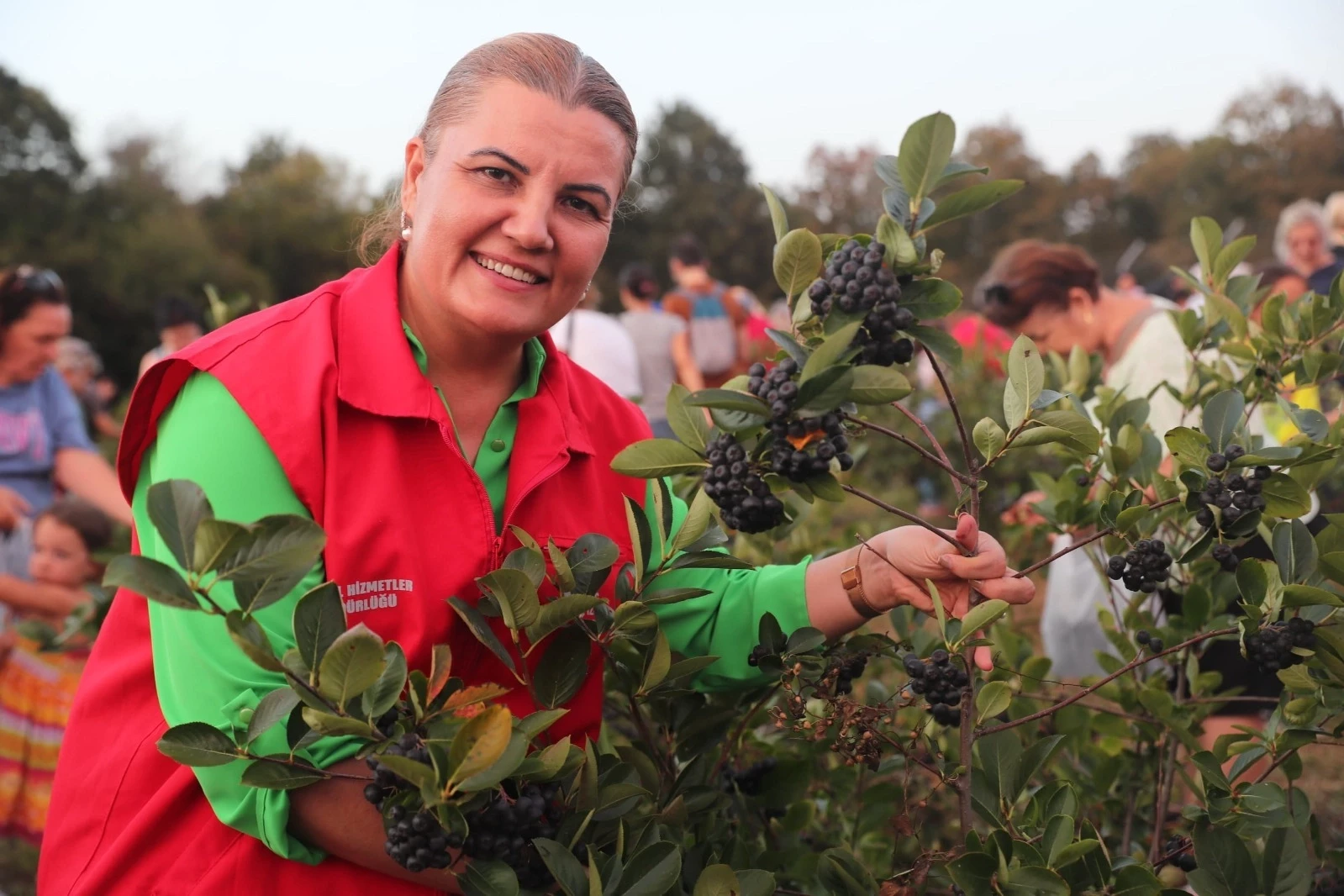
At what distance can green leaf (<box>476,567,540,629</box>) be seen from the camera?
129cm

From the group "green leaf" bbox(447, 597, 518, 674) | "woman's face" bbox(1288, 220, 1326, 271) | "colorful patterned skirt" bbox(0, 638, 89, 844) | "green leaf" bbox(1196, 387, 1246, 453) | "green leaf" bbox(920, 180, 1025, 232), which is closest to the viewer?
"green leaf" bbox(920, 180, 1025, 232)

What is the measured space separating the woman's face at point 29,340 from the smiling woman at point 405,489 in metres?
3.10

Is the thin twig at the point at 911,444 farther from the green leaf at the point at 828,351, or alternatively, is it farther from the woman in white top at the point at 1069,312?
the woman in white top at the point at 1069,312

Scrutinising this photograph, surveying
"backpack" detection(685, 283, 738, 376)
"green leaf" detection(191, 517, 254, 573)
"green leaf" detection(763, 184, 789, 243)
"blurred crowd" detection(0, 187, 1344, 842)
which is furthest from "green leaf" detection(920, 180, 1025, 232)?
"backpack" detection(685, 283, 738, 376)

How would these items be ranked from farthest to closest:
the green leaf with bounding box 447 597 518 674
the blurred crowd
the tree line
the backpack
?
the tree line, the backpack, the blurred crowd, the green leaf with bounding box 447 597 518 674

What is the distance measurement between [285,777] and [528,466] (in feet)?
1.84

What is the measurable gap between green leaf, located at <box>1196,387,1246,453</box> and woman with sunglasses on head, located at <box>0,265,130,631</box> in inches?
145

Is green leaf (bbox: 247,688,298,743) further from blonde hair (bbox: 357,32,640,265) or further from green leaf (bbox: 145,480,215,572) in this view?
blonde hair (bbox: 357,32,640,265)

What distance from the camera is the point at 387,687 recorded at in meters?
1.14

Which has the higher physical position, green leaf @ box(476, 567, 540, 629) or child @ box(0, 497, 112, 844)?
green leaf @ box(476, 567, 540, 629)

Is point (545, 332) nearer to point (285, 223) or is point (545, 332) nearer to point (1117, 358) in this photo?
point (1117, 358)

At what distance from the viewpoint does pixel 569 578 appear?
1.40 m

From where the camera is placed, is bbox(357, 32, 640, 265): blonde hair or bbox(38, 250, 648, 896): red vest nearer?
bbox(38, 250, 648, 896): red vest

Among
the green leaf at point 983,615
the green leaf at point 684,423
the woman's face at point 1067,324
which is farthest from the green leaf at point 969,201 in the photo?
the woman's face at point 1067,324
